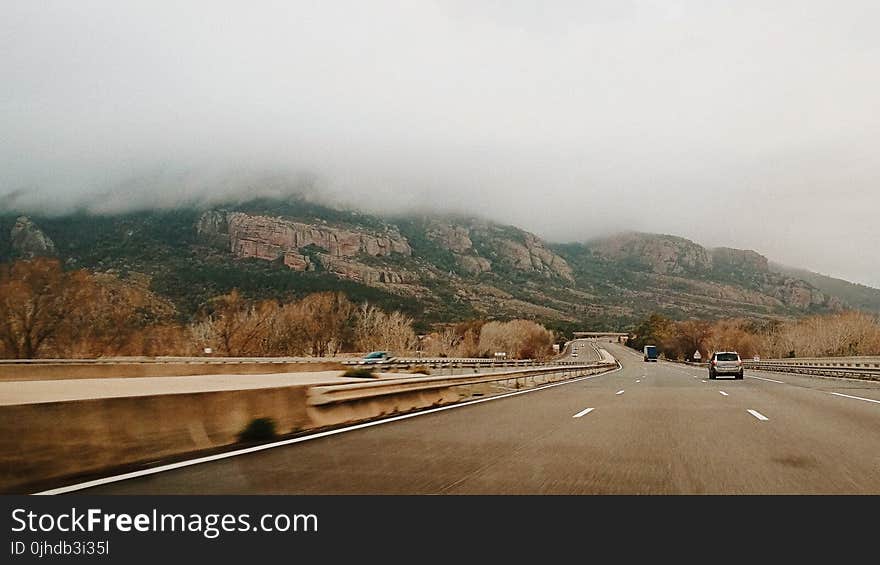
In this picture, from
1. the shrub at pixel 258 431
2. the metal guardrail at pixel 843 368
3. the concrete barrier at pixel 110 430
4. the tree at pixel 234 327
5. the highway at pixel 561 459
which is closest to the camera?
the concrete barrier at pixel 110 430

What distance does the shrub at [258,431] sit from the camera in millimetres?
9969

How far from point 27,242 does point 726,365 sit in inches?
1780

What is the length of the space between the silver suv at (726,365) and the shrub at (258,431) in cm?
3490

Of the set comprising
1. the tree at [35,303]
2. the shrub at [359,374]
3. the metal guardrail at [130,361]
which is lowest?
the metal guardrail at [130,361]

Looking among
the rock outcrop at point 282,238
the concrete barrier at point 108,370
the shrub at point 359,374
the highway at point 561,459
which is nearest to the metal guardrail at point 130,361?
the concrete barrier at point 108,370

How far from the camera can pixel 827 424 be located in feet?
42.4

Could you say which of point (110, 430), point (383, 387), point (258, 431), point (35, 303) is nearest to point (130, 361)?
point (35, 303)

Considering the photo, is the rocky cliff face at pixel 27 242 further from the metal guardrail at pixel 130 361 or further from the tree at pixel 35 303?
the metal guardrail at pixel 130 361

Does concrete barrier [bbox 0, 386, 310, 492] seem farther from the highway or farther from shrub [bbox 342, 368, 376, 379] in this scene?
shrub [bbox 342, 368, 376, 379]

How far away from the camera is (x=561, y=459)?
28.3 feet

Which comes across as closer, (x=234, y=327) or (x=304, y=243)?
(x=234, y=327)

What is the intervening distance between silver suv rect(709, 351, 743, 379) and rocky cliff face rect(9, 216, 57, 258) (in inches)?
1527

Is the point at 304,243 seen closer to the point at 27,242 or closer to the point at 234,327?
the point at 234,327
